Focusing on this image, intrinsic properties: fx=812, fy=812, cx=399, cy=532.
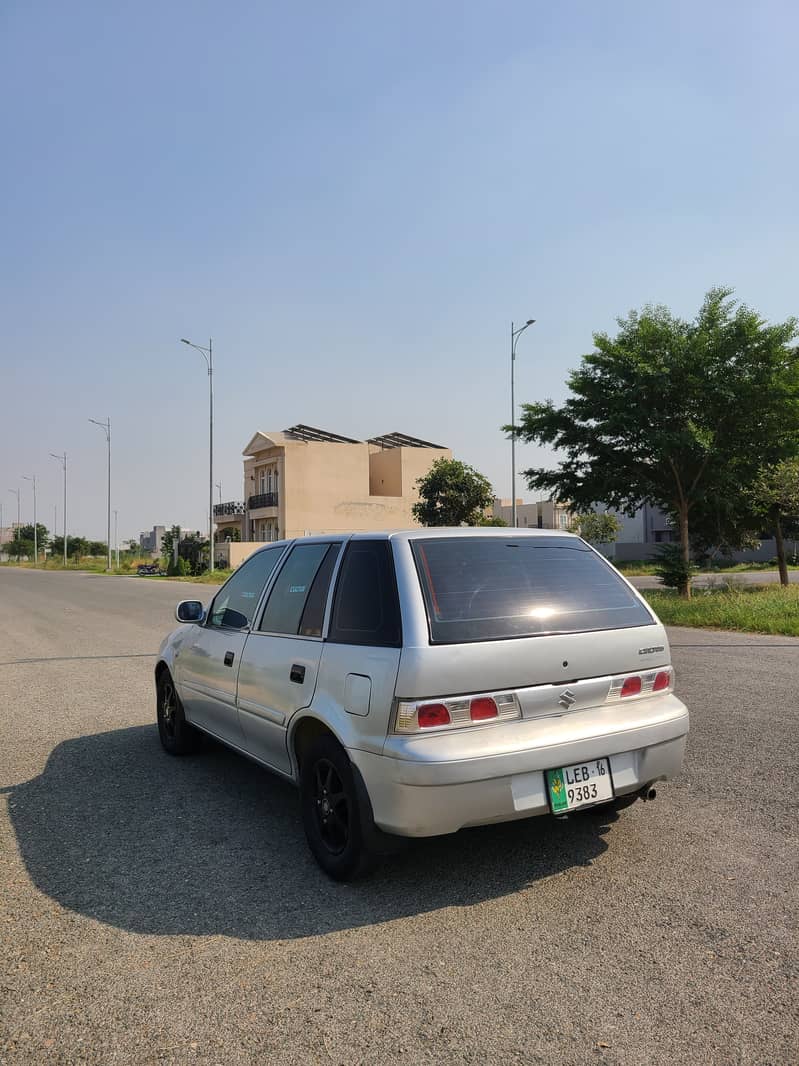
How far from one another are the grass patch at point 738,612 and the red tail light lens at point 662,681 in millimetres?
10543

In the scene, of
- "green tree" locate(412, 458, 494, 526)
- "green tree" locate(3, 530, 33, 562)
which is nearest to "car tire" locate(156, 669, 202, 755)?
"green tree" locate(412, 458, 494, 526)

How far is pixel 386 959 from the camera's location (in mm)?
3059

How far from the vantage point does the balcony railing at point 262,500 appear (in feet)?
198

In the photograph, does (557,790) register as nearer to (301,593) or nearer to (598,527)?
(301,593)

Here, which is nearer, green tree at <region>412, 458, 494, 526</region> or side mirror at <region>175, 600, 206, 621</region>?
side mirror at <region>175, 600, 206, 621</region>

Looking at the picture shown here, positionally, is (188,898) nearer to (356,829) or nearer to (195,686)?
(356,829)

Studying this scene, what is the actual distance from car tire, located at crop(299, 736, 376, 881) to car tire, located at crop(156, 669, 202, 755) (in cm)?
220

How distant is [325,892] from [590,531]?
189 ft

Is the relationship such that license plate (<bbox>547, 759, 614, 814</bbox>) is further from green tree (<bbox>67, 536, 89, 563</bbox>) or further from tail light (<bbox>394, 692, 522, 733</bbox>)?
green tree (<bbox>67, 536, 89, 563</bbox>)

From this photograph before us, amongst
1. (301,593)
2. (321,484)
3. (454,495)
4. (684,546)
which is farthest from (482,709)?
(321,484)

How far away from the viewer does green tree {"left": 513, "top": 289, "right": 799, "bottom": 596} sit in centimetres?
1981

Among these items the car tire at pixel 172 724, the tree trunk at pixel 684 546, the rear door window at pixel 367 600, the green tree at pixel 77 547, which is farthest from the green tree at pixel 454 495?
the green tree at pixel 77 547

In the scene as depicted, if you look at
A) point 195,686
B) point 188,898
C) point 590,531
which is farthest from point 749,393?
point 590,531

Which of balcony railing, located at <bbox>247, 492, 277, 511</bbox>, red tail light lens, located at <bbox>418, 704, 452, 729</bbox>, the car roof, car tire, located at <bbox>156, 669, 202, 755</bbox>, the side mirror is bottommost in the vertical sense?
car tire, located at <bbox>156, 669, 202, 755</bbox>
